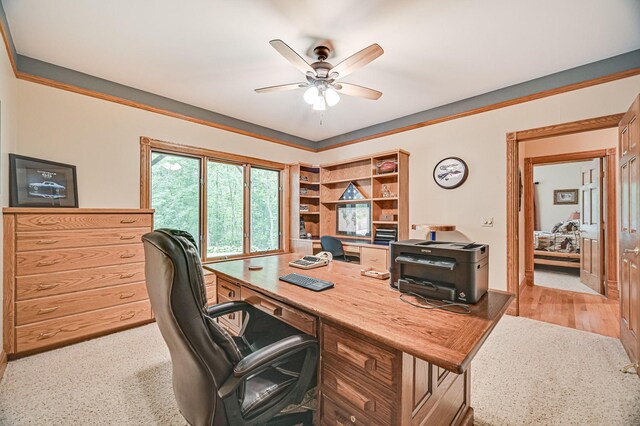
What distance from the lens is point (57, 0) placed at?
74.9 inches

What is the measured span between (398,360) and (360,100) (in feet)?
10.7

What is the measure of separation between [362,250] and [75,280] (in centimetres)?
334

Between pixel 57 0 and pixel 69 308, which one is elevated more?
pixel 57 0

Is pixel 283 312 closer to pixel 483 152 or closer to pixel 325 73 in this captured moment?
pixel 325 73

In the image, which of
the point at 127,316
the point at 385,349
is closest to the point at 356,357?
the point at 385,349

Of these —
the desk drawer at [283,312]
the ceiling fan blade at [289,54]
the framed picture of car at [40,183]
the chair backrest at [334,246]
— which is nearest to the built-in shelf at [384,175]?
the chair backrest at [334,246]

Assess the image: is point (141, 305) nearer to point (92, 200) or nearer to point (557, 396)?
point (92, 200)

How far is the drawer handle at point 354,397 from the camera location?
1.09 m

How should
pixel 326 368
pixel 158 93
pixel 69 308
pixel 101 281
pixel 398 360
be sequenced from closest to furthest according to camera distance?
pixel 398 360 → pixel 326 368 → pixel 69 308 → pixel 101 281 → pixel 158 93

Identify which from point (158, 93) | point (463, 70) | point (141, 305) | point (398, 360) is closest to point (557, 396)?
point (398, 360)

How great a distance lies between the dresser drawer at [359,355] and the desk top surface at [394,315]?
0.09m

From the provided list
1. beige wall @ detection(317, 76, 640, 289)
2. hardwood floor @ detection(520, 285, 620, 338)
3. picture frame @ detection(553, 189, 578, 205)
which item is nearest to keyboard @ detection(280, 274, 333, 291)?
beige wall @ detection(317, 76, 640, 289)

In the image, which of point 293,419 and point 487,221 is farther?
point 487,221

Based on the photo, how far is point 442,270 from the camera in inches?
51.7
